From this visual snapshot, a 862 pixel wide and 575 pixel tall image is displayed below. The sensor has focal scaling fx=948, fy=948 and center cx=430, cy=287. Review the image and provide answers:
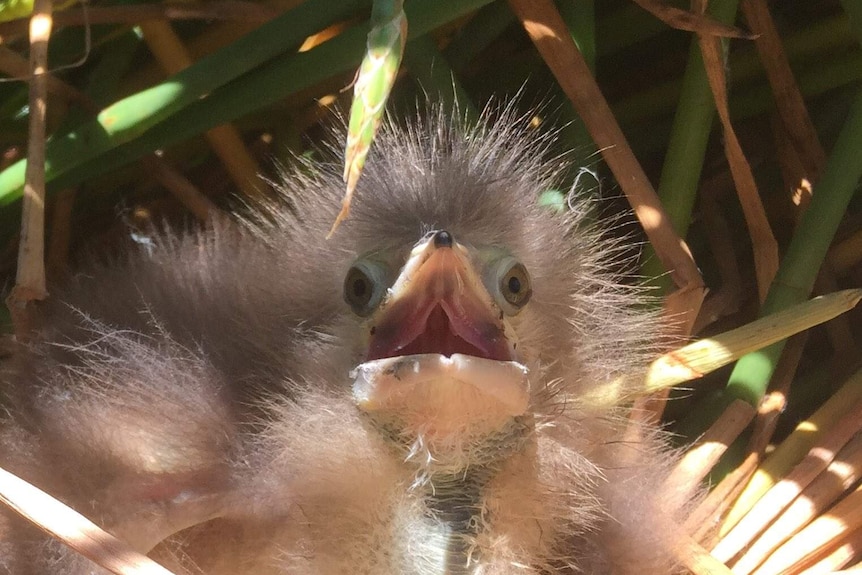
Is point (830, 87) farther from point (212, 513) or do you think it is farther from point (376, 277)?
point (212, 513)

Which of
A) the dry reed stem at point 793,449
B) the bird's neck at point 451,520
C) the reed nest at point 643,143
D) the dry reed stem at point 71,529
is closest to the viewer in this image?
the dry reed stem at point 71,529

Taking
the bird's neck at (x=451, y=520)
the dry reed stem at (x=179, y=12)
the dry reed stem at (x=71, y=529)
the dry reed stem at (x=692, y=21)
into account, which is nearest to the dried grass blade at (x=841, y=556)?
the bird's neck at (x=451, y=520)

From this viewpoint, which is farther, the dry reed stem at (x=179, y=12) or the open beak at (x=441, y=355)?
the dry reed stem at (x=179, y=12)

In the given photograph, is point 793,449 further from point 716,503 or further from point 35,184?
point 35,184

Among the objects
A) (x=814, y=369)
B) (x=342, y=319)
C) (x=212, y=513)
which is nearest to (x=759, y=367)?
(x=814, y=369)

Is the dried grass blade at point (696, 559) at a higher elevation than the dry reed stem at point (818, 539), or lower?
higher

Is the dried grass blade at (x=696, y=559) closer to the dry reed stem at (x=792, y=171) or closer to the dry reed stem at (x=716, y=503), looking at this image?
the dry reed stem at (x=716, y=503)

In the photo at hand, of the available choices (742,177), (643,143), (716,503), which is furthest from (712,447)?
(643,143)

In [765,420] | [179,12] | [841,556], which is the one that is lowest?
[841,556]
